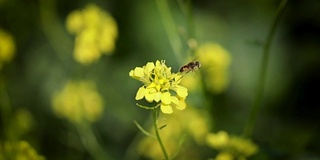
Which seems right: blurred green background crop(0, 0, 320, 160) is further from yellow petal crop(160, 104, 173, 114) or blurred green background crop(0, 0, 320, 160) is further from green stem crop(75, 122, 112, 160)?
yellow petal crop(160, 104, 173, 114)

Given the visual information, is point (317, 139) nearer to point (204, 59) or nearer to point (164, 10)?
point (204, 59)

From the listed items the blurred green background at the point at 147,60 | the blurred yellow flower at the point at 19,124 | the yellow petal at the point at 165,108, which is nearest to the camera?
the yellow petal at the point at 165,108

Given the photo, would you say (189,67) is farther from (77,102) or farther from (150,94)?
(77,102)

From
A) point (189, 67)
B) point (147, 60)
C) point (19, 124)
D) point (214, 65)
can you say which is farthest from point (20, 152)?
point (147, 60)

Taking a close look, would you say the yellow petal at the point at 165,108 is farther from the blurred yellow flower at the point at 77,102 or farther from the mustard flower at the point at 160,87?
the blurred yellow flower at the point at 77,102

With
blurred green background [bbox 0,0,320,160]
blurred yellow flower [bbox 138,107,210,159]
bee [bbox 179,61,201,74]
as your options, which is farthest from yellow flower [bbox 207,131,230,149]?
blurred green background [bbox 0,0,320,160]

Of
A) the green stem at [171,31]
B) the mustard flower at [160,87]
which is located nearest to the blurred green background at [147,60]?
the green stem at [171,31]
